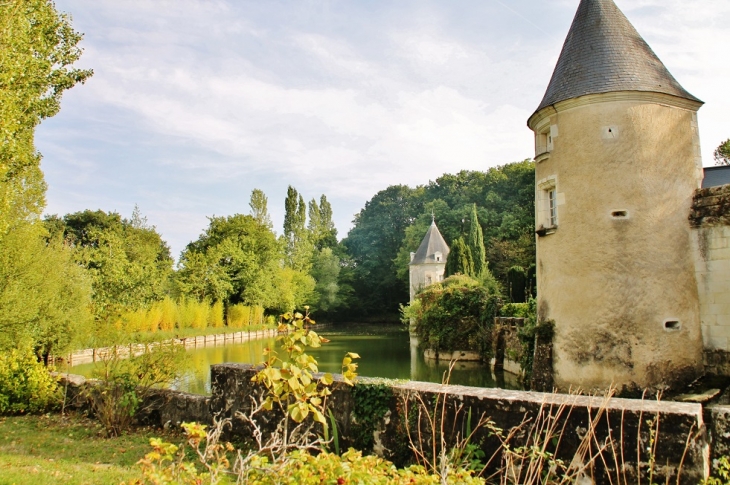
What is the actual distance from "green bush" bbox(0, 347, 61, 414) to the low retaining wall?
13.3 ft

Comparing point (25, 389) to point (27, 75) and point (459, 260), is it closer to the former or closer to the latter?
point (27, 75)

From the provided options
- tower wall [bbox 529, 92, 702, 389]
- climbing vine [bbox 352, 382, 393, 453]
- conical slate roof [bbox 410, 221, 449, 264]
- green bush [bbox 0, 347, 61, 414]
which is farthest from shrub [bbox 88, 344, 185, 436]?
conical slate roof [bbox 410, 221, 449, 264]

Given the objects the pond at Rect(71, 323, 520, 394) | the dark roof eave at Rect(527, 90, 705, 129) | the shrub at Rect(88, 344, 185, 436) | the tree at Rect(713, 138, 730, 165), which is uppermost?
Result: the tree at Rect(713, 138, 730, 165)

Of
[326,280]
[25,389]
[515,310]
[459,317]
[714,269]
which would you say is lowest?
[25,389]

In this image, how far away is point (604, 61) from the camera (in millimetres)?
10805

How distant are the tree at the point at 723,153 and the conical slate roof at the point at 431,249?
62.2 feet

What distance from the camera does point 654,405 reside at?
13.3ft

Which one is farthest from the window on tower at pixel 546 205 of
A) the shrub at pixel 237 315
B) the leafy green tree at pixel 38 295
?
the shrub at pixel 237 315

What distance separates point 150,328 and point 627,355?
2561 cm

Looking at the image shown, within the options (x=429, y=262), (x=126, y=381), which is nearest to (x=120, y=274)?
(x=429, y=262)

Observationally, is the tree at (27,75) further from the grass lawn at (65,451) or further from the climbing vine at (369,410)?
the climbing vine at (369,410)

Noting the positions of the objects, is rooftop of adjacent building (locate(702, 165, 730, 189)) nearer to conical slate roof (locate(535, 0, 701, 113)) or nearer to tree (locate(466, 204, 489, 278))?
conical slate roof (locate(535, 0, 701, 113))

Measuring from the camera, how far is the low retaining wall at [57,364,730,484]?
12.4ft

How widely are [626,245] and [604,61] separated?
3980 mm
